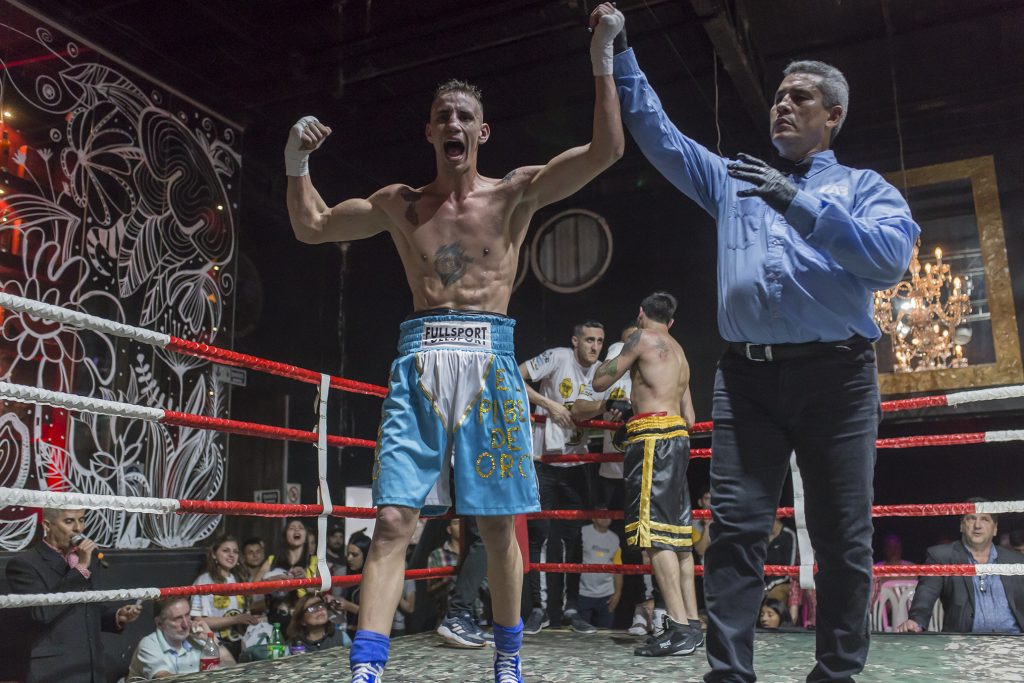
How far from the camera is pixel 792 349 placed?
181 centimetres

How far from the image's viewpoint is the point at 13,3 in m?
4.66

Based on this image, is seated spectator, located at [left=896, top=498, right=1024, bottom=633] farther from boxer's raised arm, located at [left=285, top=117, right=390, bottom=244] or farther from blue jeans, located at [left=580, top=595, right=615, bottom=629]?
boxer's raised arm, located at [left=285, top=117, right=390, bottom=244]

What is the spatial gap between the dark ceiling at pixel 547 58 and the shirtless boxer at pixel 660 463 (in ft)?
8.75

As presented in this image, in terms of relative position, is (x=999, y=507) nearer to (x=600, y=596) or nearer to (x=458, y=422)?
(x=458, y=422)

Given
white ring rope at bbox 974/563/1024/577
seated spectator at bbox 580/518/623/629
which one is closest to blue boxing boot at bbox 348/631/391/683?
white ring rope at bbox 974/563/1024/577

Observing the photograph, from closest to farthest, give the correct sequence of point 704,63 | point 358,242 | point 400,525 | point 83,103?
point 400,525 → point 83,103 → point 704,63 → point 358,242

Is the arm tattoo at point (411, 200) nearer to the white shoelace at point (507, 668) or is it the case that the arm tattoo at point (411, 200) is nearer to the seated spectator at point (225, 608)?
the white shoelace at point (507, 668)

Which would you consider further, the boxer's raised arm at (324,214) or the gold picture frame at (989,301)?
the gold picture frame at (989,301)

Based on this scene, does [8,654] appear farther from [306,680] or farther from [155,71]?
[155,71]

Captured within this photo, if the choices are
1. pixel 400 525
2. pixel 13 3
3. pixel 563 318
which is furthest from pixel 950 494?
pixel 13 3

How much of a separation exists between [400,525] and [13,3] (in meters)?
4.45

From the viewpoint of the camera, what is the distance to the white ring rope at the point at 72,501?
6.18 ft

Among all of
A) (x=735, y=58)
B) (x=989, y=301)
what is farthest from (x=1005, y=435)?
(x=989, y=301)

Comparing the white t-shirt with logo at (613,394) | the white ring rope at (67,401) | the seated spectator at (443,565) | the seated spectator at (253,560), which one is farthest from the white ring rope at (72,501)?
the seated spectator at (253,560)
